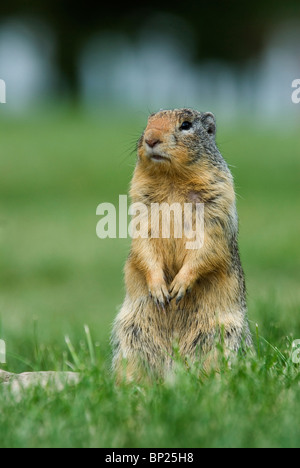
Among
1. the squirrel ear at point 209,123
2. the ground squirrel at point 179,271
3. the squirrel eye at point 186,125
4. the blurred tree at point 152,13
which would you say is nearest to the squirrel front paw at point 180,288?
the ground squirrel at point 179,271

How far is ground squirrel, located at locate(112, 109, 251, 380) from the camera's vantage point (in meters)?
5.57

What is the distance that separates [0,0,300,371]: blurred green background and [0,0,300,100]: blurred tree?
0.08m

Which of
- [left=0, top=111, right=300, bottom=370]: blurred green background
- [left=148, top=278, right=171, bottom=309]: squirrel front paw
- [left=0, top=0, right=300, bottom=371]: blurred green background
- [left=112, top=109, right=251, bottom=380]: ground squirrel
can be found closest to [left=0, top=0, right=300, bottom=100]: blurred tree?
[left=0, top=0, right=300, bottom=371]: blurred green background

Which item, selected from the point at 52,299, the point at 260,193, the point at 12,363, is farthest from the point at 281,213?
the point at 12,363

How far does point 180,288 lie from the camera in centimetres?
557

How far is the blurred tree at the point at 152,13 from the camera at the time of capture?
157 feet

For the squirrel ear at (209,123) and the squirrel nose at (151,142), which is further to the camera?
the squirrel ear at (209,123)

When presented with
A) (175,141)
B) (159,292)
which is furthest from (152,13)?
(159,292)

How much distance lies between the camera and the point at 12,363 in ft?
23.0

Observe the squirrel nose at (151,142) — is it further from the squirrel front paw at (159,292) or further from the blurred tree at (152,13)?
the blurred tree at (152,13)

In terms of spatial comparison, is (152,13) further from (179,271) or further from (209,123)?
(179,271)

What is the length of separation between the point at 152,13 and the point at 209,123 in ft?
149

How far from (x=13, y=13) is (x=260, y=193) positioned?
31004mm
